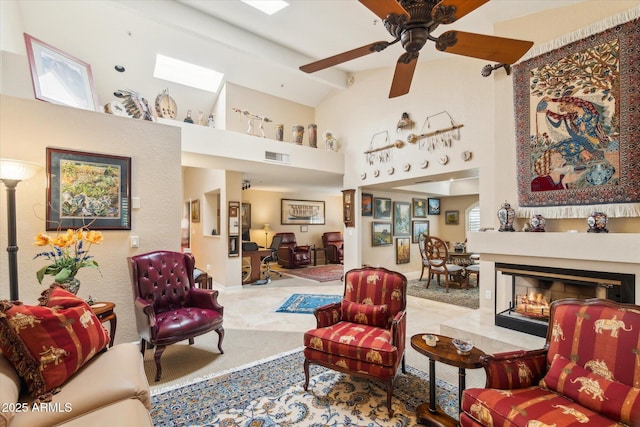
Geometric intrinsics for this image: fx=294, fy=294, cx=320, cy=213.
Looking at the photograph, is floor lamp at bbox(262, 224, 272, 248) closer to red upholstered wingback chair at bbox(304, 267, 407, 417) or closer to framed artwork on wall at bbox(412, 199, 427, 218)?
framed artwork on wall at bbox(412, 199, 427, 218)

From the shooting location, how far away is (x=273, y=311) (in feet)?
14.3

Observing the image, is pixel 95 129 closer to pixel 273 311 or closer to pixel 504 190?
pixel 273 311

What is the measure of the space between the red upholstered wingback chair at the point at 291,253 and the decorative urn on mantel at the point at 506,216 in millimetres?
Answer: 6067

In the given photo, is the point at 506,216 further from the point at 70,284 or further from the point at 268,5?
the point at 70,284

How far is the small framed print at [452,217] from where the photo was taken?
812 cm

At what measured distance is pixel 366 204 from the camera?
6230mm

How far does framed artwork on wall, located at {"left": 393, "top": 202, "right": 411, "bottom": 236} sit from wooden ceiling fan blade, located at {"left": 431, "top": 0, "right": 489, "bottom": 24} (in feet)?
18.1

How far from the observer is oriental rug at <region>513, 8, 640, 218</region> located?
2469mm

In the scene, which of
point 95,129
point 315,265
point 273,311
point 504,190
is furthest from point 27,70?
point 315,265

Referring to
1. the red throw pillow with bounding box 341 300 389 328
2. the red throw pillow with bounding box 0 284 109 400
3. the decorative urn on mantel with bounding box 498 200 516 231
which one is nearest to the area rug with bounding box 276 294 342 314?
the red throw pillow with bounding box 341 300 389 328

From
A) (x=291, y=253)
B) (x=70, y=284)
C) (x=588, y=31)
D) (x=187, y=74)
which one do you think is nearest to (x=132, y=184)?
(x=70, y=284)

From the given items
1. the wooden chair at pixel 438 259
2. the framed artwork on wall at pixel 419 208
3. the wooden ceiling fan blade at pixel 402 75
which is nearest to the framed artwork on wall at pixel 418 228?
the framed artwork on wall at pixel 419 208

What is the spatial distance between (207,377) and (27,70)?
3598mm

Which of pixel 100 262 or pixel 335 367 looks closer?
pixel 335 367
